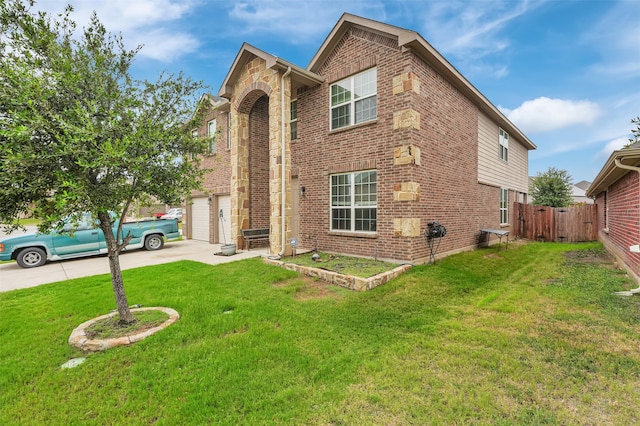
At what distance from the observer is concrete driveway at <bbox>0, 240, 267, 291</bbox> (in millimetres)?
7434

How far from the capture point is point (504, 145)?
14344mm


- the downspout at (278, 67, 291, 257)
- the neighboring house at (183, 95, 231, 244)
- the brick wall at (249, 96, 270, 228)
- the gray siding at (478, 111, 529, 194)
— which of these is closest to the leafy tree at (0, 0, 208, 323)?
the downspout at (278, 67, 291, 257)

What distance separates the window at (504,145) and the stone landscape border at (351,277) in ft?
33.8

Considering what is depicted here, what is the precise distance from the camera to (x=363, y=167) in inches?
328

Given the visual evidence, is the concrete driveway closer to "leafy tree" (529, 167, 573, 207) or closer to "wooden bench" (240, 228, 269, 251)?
"wooden bench" (240, 228, 269, 251)

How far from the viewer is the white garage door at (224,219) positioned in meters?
12.8

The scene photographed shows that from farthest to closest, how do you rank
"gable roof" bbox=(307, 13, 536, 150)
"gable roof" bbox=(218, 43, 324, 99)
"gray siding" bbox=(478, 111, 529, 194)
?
"gray siding" bbox=(478, 111, 529, 194) → "gable roof" bbox=(218, 43, 324, 99) → "gable roof" bbox=(307, 13, 536, 150)

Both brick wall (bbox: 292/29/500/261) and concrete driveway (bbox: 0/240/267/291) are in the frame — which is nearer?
concrete driveway (bbox: 0/240/267/291)

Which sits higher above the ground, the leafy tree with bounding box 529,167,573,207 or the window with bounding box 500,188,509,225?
the leafy tree with bounding box 529,167,573,207

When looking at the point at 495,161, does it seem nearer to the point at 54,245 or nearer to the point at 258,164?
the point at 258,164

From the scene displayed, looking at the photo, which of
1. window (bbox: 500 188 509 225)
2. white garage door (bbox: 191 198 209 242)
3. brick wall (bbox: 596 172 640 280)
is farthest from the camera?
white garage door (bbox: 191 198 209 242)

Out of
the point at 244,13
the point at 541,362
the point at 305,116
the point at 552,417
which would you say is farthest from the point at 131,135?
the point at 244,13

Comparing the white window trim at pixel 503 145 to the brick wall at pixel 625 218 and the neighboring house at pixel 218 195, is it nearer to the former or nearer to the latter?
the brick wall at pixel 625 218

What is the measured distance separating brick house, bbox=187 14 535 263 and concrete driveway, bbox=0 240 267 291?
1490 millimetres
